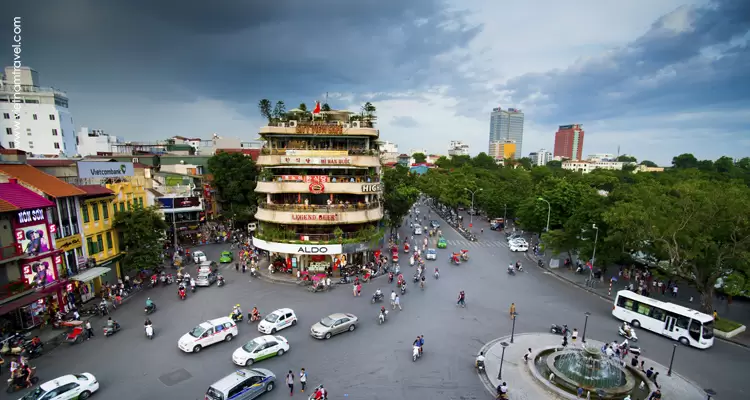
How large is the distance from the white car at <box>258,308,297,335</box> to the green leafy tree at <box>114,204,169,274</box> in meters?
13.7

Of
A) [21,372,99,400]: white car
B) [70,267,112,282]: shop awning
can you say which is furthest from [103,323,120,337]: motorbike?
[21,372,99,400]: white car

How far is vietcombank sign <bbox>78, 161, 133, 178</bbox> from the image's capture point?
94.7ft

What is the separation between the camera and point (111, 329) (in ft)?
69.8

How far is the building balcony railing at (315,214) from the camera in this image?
32.2m

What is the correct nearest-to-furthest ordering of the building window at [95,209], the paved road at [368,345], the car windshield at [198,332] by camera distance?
the paved road at [368,345], the car windshield at [198,332], the building window at [95,209]

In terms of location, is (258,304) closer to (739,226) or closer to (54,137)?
(739,226)

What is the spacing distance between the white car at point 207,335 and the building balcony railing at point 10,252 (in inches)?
448

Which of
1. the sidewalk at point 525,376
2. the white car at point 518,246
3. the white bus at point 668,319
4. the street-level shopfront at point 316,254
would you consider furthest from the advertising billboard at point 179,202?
the white bus at point 668,319

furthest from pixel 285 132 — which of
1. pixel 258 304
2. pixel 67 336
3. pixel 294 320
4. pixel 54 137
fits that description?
pixel 54 137

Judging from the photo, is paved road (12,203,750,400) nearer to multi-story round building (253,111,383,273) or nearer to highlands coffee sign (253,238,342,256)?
highlands coffee sign (253,238,342,256)

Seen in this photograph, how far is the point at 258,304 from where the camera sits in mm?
26188

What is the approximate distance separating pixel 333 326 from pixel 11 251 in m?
19.7

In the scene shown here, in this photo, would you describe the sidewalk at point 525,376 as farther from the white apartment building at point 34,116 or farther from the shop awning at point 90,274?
the white apartment building at point 34,116

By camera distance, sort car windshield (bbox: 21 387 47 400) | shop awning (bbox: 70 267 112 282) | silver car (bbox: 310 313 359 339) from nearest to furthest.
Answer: car windshield (bbox: 21 387 47 400), silver car (bbox: 310 313 359 339), shop awning (bbox: 70 267 112 282)
